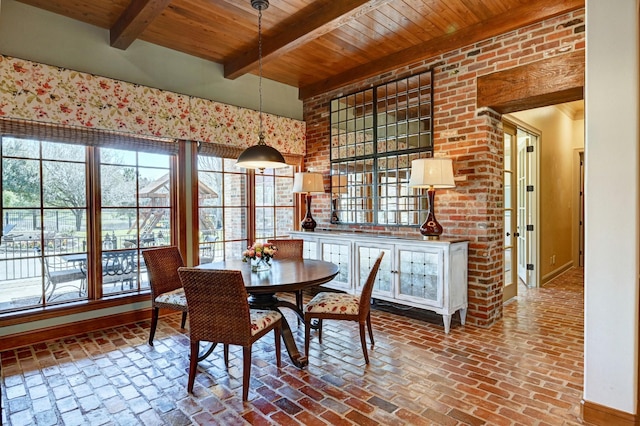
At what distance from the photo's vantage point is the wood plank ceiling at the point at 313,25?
318 centimetres

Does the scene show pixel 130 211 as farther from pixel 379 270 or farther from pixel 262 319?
pixel 379 270

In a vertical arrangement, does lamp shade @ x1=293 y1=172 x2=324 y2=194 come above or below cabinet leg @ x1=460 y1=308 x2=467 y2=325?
above

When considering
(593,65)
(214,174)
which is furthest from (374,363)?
(214,174)

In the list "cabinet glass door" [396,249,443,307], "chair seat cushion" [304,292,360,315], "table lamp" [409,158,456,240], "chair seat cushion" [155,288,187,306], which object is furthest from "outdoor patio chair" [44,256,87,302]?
"table lamp" [409,158,456,240]

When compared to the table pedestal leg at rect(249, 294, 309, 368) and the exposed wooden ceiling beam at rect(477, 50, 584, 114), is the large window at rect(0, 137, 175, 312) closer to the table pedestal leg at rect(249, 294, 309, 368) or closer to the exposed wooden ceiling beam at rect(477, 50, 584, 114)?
the table pedestal leg at rect(249, 294, 309, 368)

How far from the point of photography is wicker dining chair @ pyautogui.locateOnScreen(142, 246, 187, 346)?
319 centimetres

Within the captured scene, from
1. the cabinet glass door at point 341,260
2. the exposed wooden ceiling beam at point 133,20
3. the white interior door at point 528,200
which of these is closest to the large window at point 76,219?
the exposed wooden ceiling beam at point 133,20

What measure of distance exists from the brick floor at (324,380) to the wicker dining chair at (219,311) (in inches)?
10.3

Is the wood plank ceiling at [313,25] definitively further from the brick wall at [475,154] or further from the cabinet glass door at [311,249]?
the cabinet glass door at [311,249]

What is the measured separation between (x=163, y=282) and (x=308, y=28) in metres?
2.74

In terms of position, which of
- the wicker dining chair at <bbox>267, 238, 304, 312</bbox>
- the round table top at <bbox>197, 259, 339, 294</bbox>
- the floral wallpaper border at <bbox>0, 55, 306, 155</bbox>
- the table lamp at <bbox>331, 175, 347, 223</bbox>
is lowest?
the round table top at <bbox>197, 259, 339, 294</bbox>

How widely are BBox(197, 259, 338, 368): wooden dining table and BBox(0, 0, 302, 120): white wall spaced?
2.26 meters

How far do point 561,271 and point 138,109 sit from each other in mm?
6913

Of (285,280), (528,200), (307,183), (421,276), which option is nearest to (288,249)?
(307,183)
